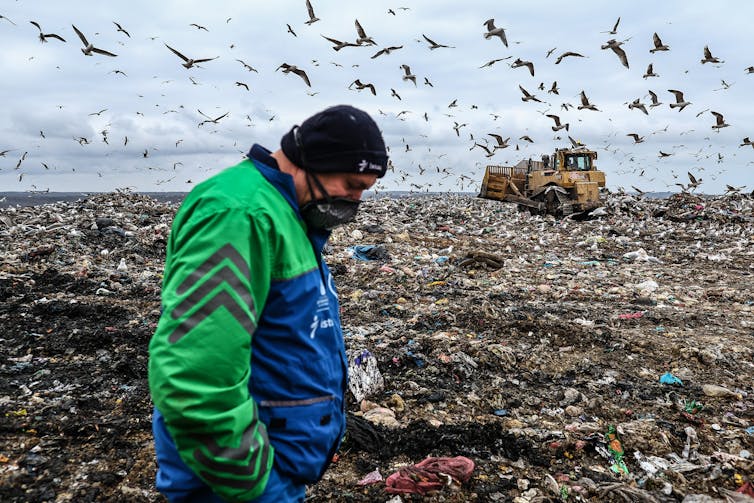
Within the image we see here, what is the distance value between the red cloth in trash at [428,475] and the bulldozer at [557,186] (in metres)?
12.7

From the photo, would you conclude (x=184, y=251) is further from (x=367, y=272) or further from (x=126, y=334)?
(x=367, y=272)

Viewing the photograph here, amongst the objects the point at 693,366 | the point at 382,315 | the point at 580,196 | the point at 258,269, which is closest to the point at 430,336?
the point at 382,315

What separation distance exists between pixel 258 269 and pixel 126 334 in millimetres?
4454

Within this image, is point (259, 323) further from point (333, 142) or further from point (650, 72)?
point (650, 72)

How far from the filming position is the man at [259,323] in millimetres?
959

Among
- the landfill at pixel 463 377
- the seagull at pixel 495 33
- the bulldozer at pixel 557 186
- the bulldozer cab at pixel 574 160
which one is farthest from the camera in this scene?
the bulldozer cab at pixel 574 160

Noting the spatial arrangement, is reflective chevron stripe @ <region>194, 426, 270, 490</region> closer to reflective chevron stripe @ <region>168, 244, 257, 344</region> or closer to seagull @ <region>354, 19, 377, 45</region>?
reflective chevron stripe @ <region>168, 244, 257, 344</region>

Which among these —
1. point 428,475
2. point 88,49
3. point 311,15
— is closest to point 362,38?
point 311,15

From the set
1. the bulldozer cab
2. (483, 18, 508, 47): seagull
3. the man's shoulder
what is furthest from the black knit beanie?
the bulldozer cab

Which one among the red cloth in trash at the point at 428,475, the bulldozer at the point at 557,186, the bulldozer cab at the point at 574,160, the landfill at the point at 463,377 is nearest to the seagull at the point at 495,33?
the landfill at the point at 463,377

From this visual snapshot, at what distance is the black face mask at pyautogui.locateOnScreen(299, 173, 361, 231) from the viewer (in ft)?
4.09

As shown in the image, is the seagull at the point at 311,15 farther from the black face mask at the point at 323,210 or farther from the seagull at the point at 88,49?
the black face mask at the point at 323,210

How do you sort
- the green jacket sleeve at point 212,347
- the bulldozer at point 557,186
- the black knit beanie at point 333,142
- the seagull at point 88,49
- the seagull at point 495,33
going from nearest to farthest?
the green jacket sleeve at point 212,347 → the black knit beanie at point 333,142 → the seagull at point 88,49 → the seagull at point 495,33 → the bulldozer at point 557,186

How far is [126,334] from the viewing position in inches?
193
